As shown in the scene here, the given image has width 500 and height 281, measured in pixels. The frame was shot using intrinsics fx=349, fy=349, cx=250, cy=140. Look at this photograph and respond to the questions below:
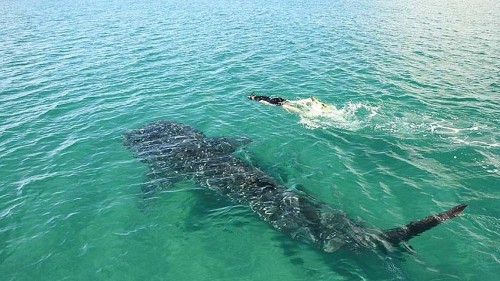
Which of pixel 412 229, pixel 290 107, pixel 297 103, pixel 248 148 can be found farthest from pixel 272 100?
pixel 412 229

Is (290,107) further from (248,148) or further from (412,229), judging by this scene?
(412,229)

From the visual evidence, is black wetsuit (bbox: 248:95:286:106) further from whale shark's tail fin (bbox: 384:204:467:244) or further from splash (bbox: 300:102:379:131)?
whale shark's tail fin (bbox: 384:204:467:244)

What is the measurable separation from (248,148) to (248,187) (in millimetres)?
4810

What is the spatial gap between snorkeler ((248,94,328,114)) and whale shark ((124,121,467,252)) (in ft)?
19.6

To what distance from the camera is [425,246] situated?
1443 cm

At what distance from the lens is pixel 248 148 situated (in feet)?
72.1

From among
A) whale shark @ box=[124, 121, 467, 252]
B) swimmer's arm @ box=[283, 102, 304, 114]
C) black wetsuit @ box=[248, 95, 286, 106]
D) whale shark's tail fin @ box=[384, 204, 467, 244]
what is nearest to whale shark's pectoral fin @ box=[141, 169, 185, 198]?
whale shark @ box=[124, 121, 467, 252]

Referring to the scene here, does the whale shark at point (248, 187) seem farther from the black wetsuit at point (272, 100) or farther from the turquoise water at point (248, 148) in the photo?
the black wetsuit at point (272, 100)

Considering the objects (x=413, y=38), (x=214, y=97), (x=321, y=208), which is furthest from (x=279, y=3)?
(x=321, y=208)

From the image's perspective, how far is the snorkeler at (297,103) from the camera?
86.6ft

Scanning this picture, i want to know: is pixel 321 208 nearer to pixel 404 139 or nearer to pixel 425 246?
pixel 425 246

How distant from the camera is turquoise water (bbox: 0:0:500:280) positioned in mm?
14250

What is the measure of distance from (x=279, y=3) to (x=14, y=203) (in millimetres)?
76601

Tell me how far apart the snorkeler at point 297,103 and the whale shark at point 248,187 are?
5971 mm
